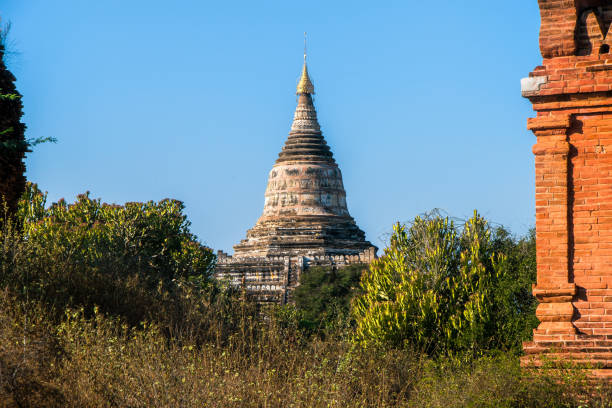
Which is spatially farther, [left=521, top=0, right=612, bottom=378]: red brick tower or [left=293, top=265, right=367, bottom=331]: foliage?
[left=293, top=265, right=367, bottom=331]: foliage

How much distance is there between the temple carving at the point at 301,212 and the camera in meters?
58.5

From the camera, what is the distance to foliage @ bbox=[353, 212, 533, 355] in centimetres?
2112

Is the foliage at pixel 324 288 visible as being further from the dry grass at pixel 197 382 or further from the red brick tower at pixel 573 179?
the red brick tower at pixel 573 179

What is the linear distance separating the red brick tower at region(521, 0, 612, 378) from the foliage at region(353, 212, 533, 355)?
7.60 metres

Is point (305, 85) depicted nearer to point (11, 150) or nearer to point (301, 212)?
point (301, 212)

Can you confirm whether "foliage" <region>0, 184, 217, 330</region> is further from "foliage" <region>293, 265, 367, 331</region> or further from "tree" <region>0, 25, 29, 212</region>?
"foliage" <region>293, 265, 367, 331</region>

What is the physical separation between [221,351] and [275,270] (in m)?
37.2

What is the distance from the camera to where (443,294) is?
75.9ft

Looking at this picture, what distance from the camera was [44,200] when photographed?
136ft

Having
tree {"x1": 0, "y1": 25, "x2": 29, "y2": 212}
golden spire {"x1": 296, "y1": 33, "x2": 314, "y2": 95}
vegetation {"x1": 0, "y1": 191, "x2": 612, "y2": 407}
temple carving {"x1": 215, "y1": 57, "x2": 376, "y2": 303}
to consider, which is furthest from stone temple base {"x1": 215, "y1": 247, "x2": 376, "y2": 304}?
tree {"x1": 0, "y1": 25, "x2": 29, "y2": 212}

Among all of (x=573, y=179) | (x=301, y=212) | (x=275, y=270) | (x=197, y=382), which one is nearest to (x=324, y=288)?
(x=275, y=270)

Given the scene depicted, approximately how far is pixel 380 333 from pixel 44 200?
2330 centimetres

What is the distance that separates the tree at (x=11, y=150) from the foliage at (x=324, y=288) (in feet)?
77.5

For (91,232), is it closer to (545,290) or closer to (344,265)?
(344,265)
